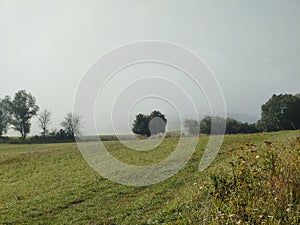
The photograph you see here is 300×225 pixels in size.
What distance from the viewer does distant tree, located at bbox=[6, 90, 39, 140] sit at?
78744 mm

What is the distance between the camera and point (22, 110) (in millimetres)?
82125

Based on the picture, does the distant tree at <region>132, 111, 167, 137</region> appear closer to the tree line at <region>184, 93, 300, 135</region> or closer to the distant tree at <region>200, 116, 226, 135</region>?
the distant tree at <region>200, 116, 226, 135</region>

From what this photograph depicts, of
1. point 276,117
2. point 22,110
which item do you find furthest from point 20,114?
point 276,117

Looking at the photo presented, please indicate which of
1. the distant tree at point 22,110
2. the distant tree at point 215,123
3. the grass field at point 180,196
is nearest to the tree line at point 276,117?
the distant tree at point 215,123

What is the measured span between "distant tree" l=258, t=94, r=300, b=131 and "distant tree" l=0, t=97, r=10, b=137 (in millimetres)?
54677

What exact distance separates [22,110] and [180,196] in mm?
78545

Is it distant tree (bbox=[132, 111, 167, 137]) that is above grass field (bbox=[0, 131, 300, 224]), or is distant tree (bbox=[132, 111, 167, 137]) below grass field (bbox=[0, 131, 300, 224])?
above

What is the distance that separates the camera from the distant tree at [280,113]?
46.3 metres

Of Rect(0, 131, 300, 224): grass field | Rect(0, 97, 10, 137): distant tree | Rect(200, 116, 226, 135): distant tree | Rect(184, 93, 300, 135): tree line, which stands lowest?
Rect(0, 131, 300, 224): grass field

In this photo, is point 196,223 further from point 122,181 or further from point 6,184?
point 6,184

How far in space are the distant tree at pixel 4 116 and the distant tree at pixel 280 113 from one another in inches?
2153

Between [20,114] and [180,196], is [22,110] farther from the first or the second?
[180,196]

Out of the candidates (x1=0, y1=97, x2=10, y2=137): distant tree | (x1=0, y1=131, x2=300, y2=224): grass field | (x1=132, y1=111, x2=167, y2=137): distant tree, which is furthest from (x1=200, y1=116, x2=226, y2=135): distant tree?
(x1=0, y1=97, x2=10, y2=137): distant tree

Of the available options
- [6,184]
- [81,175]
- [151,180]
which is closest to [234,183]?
[151,180]
